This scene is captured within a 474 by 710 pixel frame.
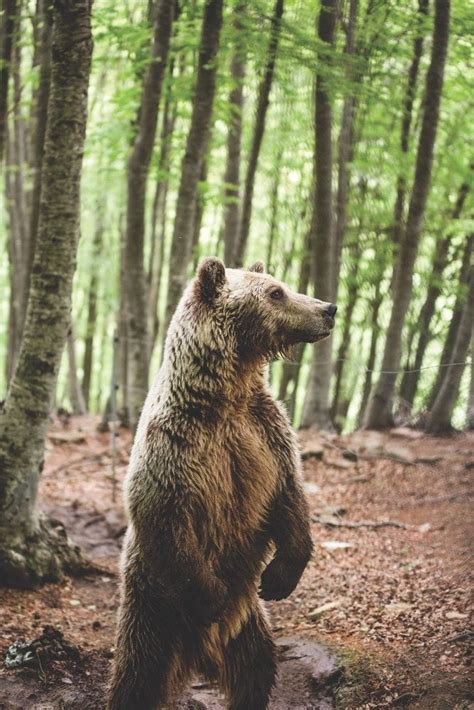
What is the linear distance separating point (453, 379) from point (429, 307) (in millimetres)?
4272

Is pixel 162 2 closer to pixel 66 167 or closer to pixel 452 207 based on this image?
pixel 66 167

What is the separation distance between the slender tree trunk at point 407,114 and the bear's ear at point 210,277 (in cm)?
655

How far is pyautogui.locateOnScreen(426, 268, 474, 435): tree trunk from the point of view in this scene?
36.6 ft

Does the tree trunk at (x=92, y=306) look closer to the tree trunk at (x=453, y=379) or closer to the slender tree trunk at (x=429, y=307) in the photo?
the slender tree trunk at (x=429, y=307)

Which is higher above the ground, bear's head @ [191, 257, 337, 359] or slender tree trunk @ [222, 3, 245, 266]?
slender tree trunk @ [222, 3, 245, 266]

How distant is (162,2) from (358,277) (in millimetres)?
8913

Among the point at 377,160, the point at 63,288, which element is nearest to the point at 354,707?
the point at 63,288

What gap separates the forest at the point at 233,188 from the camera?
5.82 metres

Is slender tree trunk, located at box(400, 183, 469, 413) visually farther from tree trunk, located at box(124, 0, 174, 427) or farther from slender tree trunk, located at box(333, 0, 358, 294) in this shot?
tree trunk, located at box(124, 0, 174, 427)

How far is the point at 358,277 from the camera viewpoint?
16125 mm

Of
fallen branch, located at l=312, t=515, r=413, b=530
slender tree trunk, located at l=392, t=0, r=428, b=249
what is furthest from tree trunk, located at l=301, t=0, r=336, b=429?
fallen branch, located at l=312, t=515, r=413, b=530

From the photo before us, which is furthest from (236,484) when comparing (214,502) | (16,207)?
(16,207)

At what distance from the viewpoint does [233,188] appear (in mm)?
12195

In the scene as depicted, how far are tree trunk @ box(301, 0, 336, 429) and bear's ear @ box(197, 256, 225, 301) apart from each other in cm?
642
